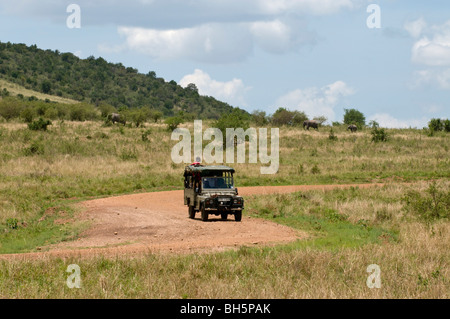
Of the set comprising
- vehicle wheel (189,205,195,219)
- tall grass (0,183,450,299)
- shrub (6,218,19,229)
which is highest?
vehicle wheel (189,205,195,219)

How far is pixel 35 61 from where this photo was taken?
15612cm

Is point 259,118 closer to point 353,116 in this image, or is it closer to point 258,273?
point 353,116

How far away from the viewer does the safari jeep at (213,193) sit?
20766 millimetres

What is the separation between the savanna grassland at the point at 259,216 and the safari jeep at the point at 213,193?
2.40m

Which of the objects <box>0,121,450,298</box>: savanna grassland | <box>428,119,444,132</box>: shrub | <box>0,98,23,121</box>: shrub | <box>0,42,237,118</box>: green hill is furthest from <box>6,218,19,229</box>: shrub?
<box>0,42,237,118</box>: green hill

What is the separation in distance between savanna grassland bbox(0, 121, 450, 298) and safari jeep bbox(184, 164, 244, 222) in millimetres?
2401

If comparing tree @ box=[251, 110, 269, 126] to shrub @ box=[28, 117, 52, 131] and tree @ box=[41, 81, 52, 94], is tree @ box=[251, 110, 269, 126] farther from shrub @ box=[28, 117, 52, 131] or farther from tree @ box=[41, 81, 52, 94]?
tree @ box=[41, 81, 52, 94]

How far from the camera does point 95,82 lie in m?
157

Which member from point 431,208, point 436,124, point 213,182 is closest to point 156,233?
point 213,182

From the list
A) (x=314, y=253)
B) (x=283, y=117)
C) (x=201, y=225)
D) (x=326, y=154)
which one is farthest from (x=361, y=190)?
(x=283, y=117)

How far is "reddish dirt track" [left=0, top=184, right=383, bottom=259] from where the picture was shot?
1623cm

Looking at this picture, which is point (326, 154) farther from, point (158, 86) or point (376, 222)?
point (158, 86)

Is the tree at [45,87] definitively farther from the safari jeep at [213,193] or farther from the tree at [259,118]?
the safari jeep at [213,193]

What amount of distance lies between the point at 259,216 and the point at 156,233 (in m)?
5.88
